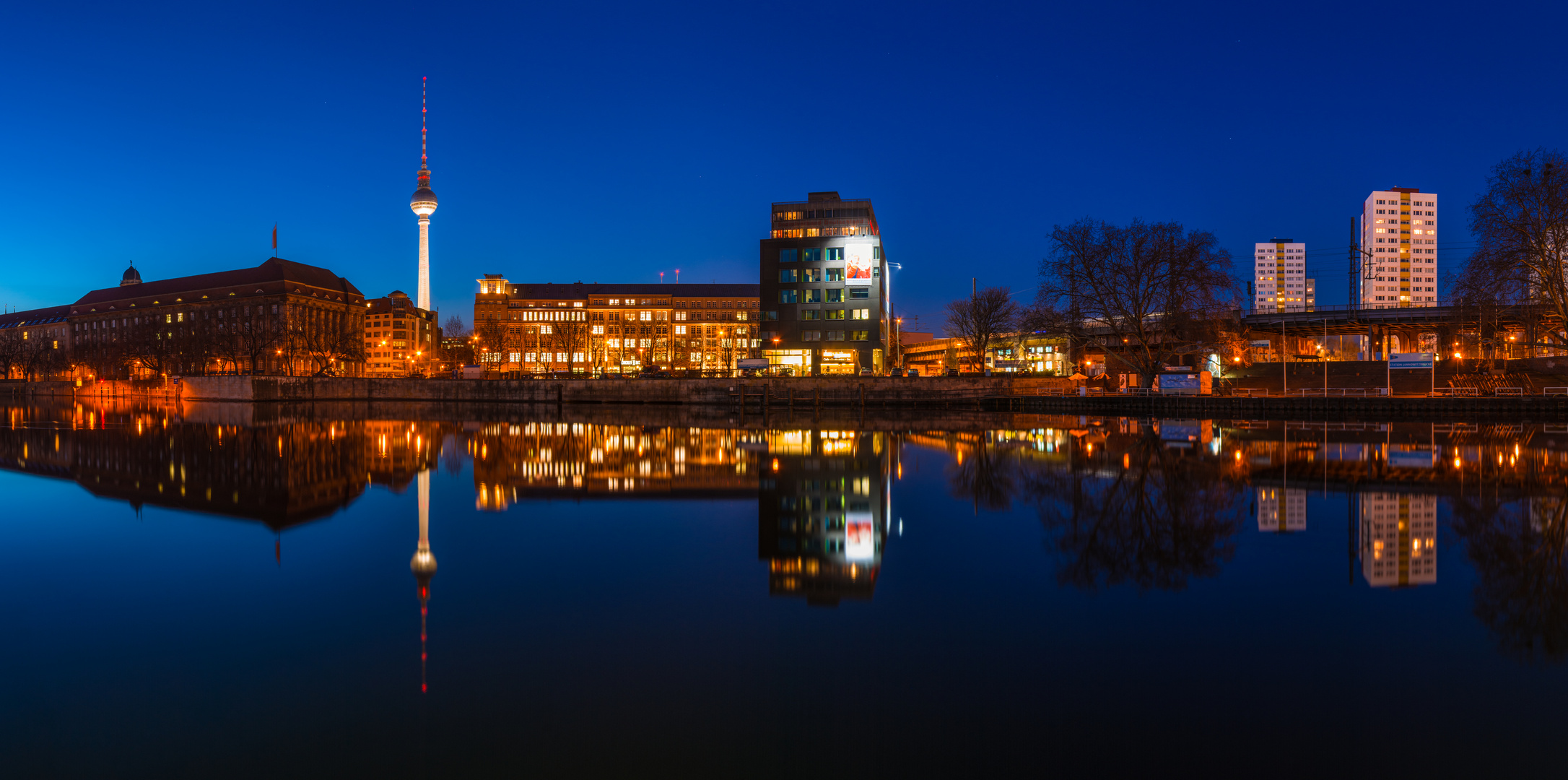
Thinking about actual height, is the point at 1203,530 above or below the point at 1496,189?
below

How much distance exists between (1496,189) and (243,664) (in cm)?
6469

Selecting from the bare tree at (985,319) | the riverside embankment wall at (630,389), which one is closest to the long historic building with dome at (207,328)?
the riverside embankment wall at (630,389)

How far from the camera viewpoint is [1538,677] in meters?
5.88

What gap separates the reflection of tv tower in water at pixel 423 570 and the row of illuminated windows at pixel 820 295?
264ft

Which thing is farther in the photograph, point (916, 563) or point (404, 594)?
point (916, 563)

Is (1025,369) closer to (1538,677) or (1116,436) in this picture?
(1116,436)

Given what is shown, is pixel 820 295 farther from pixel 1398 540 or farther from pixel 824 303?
pixel 1398 540

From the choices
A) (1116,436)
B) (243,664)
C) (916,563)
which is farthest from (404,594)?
(1116,436)

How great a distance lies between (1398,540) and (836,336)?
275ft

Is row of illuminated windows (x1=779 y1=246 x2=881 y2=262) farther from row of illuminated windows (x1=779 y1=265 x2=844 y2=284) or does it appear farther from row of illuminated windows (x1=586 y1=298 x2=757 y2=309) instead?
row of illuminated windows (x1=586 y1=298 x2=757 y2=309)

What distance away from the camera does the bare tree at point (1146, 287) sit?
59.2 meters

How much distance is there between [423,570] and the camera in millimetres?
9938

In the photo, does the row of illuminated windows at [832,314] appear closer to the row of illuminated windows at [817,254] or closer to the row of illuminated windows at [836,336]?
the row of illuminated windows at [836,336]

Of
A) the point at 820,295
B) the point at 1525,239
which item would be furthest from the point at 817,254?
the point at 1525,239
